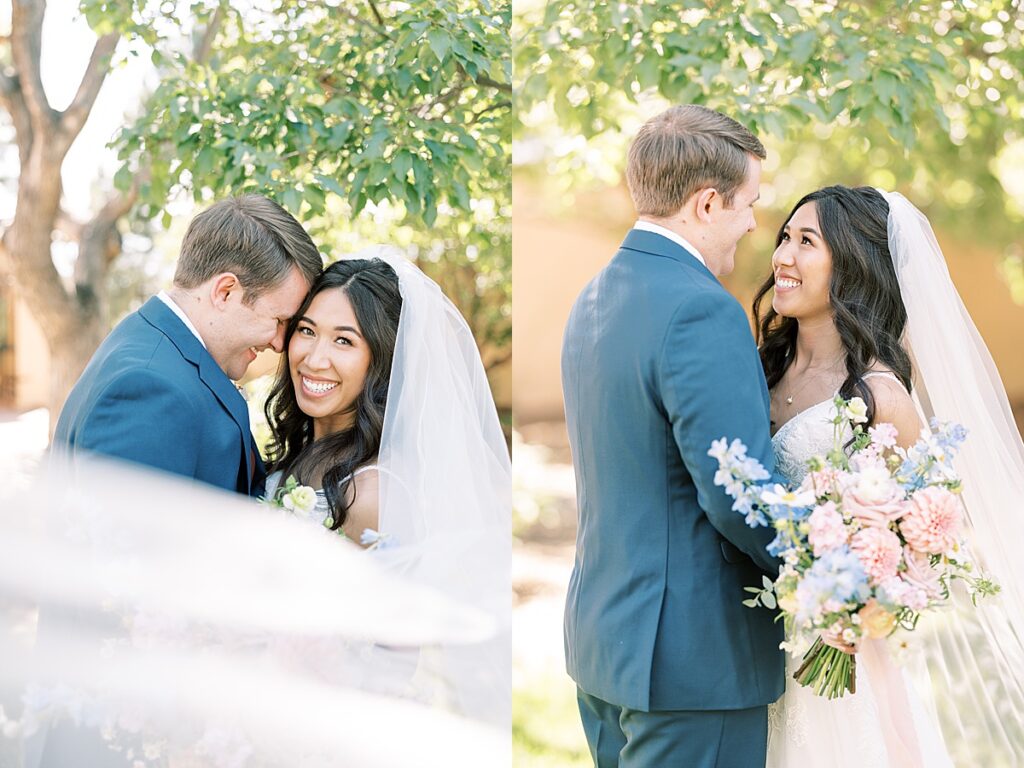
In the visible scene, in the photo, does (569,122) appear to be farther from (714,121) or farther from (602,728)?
(602,728)

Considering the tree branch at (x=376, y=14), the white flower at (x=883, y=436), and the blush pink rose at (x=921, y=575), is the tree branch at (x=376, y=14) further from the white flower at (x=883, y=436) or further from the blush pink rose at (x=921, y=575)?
the blush pink rose at (x=921, y=575)

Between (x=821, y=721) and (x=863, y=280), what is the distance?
42.3 inches

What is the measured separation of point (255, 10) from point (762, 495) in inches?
134

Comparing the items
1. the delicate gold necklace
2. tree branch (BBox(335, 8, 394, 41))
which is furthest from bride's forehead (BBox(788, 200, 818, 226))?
tree branch (BBox(335, 8, 394, 41))

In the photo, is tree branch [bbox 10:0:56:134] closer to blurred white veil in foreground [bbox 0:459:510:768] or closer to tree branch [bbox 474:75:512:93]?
tree branch [bbox 474:75:512:93]

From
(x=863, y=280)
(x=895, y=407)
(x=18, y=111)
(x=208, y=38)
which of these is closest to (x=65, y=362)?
(x=18, y=111)

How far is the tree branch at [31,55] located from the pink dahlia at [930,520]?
12.6 ft

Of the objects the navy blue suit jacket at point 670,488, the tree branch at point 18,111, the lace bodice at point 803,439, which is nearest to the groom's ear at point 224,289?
the navy blue suit jacket at point 670,488

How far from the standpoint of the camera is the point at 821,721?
101 inches

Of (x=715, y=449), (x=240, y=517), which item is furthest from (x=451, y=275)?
(x=715, y=449)

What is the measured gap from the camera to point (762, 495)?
80.8 inches

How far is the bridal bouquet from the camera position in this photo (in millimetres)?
2043

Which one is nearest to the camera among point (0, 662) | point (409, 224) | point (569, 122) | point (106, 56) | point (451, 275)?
point (0, 662)

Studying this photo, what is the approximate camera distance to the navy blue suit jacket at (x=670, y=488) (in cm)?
216
